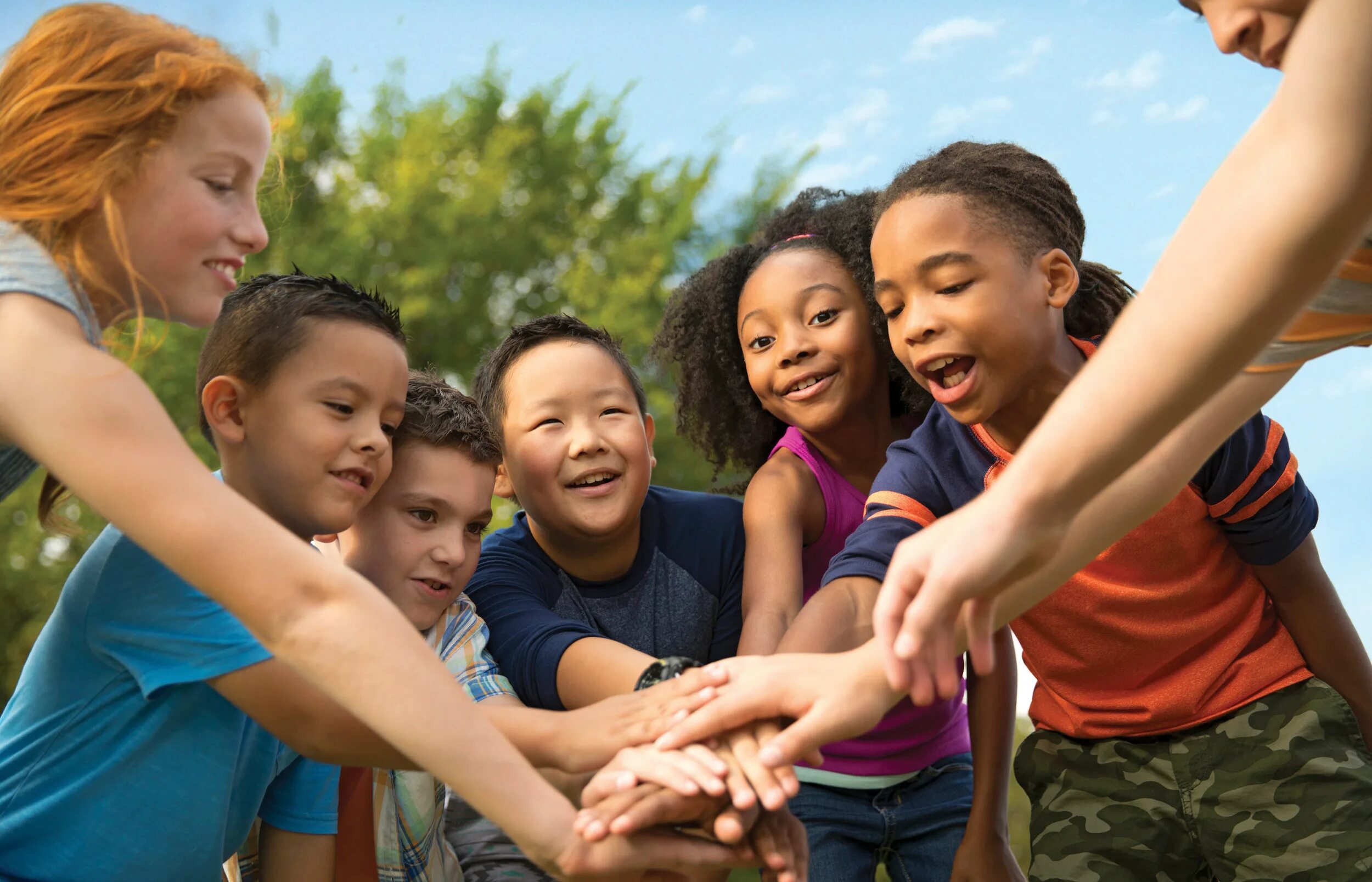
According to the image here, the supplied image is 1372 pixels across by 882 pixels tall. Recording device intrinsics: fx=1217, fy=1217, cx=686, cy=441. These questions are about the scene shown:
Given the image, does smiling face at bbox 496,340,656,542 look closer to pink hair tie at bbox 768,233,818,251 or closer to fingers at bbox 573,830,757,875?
pink hair tie at bbox 768,233,818,251

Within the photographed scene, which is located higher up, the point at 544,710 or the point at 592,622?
the point at 592,622

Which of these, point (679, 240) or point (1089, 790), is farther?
point (679, 240)

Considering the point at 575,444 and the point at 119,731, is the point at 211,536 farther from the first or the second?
the point at 575,444

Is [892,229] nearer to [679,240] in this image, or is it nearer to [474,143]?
[679,240]

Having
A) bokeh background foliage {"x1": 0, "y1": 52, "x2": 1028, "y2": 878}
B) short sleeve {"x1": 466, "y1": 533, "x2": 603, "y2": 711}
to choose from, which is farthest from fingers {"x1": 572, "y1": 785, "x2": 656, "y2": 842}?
bokeh background foliage {"x1": 0, "y1": 52, "x2": 1028, "y2": 878}

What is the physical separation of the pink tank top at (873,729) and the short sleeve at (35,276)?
1878mm

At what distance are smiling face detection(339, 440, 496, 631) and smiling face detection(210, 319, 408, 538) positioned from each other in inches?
11.0

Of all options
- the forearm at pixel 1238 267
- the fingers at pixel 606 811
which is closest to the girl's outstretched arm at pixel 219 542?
the fingers at pixel 606 811

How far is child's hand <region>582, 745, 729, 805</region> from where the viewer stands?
2.27 meters

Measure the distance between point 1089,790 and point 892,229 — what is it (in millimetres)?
1506

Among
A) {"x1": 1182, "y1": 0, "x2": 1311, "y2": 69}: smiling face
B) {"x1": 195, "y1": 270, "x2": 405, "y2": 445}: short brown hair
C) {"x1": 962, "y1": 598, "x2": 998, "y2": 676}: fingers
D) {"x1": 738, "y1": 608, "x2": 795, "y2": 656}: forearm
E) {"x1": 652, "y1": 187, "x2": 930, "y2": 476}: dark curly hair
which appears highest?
{"x1": 652, "y1": 187, "x2": 930, "y2": 476}: dark curly hair

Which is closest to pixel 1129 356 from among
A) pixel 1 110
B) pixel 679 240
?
pixel 1 110

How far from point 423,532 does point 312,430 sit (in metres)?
0.49

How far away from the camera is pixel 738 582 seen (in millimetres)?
3260
